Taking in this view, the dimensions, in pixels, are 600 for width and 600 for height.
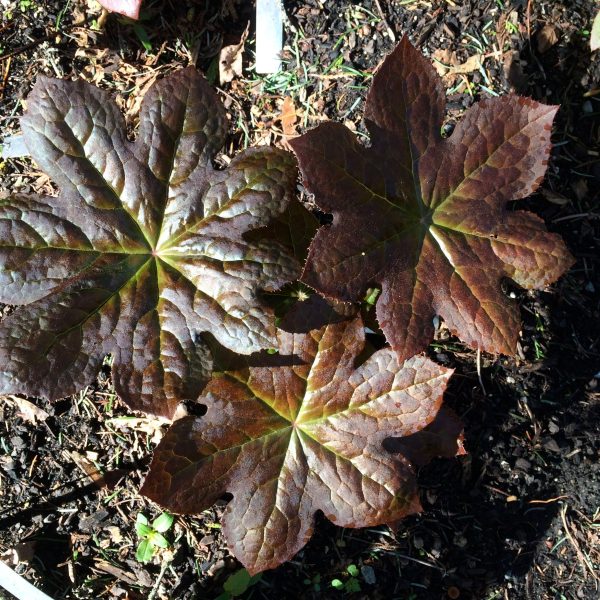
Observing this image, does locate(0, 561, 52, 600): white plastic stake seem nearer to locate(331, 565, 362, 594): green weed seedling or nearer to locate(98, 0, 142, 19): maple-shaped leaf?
locate(331, 565, 362, 594): green weed seedling

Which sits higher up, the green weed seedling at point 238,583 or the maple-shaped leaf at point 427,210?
the maple-shaped leaf at point 427,210

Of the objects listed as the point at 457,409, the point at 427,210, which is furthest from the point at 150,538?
the point at 427,210

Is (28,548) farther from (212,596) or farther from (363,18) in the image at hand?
(363,18)

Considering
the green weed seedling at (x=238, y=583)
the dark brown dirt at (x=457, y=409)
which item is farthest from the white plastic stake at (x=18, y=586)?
the green weed seedling at (x=238, y=583)

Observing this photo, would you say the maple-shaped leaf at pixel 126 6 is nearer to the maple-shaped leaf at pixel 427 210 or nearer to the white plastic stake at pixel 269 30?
the white plastic stake at pixel 269 30

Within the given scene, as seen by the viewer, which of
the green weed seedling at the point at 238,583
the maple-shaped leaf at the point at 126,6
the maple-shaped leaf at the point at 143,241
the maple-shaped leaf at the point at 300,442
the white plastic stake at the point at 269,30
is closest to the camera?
the maple-shaped leaf at the point at 143,241

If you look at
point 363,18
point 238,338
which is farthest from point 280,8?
point 238,338

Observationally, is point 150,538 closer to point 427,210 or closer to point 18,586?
point 18,586
